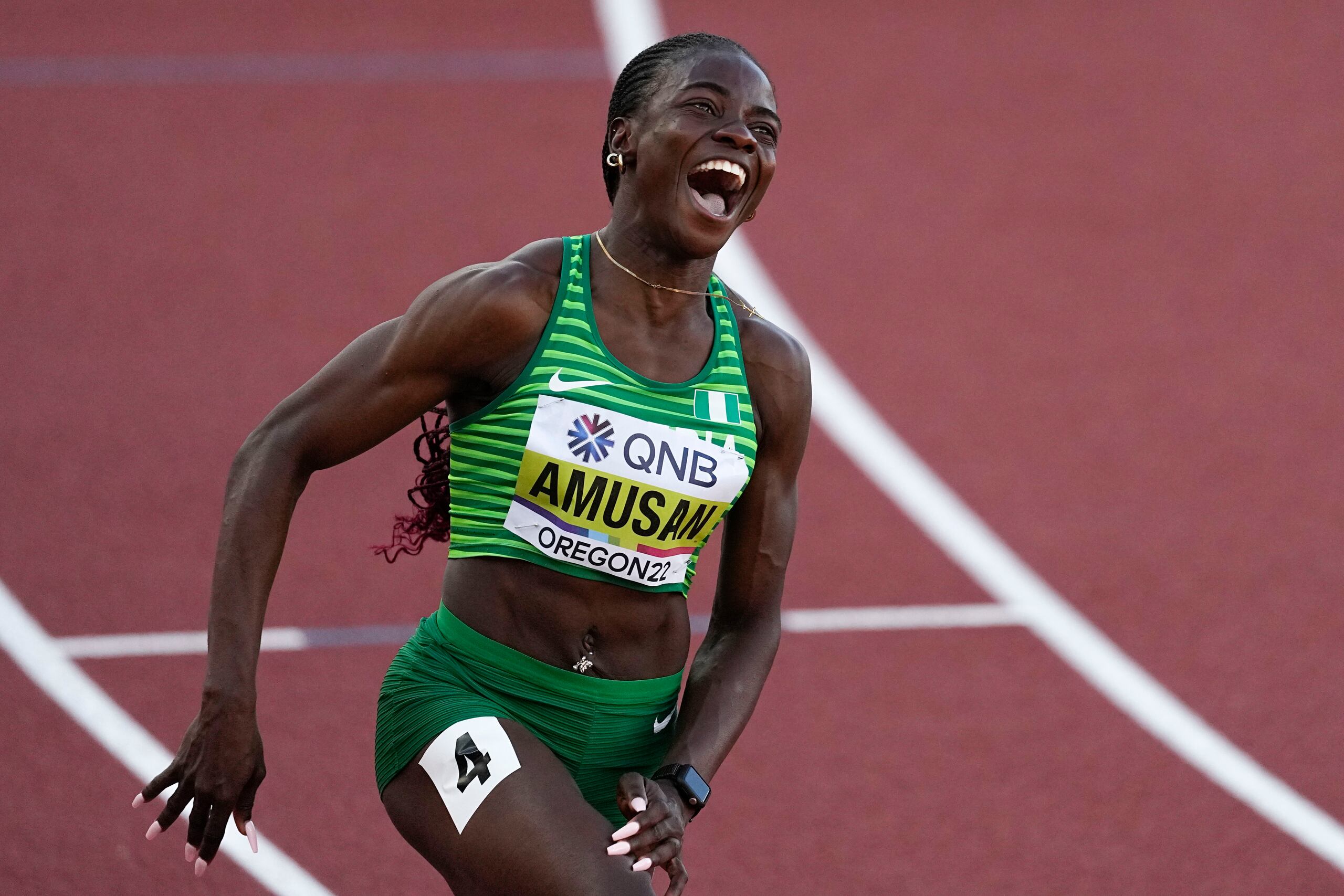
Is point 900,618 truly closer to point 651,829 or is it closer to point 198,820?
point 651,829

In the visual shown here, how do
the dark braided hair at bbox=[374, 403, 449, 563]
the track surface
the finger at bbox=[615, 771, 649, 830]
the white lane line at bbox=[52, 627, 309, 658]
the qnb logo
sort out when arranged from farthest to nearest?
the white lane line at bbox=[52, 627, 309, 658], the track surface, the dark braided hair at bbox=[374, 403, 449, 563], the qnb logo, the finger at bbox=[615, 771, 649, 830]

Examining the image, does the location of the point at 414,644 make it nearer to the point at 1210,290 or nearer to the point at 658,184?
the point at 658,184

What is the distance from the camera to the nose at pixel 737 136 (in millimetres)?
2760

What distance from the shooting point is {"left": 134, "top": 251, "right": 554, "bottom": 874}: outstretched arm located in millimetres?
2582

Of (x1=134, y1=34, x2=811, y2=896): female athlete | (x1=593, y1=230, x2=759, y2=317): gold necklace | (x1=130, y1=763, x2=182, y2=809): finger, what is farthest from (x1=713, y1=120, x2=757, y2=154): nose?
(x1=130, y1=763, x2=182, y2=809): finger

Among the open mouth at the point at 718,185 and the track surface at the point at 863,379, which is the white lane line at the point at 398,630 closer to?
the track surface at the point at 863,379

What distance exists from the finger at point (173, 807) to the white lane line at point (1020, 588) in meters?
3.12

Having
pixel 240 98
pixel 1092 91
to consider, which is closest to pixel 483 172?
pixel 240 98

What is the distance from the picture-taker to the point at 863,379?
280 inches

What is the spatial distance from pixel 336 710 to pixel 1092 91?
6.24 meters

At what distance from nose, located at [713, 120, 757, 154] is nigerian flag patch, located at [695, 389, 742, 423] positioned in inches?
15.4

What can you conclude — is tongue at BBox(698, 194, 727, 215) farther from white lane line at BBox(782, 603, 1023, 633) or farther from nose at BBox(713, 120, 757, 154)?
white lane line at BBox(782, 603, 1023, 633)

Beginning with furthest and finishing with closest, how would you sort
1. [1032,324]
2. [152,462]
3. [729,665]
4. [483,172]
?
1. [483,172]
2. [1032,324]
3. [152,462]
4. [729,665]

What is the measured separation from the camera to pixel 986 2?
34.3 feet
